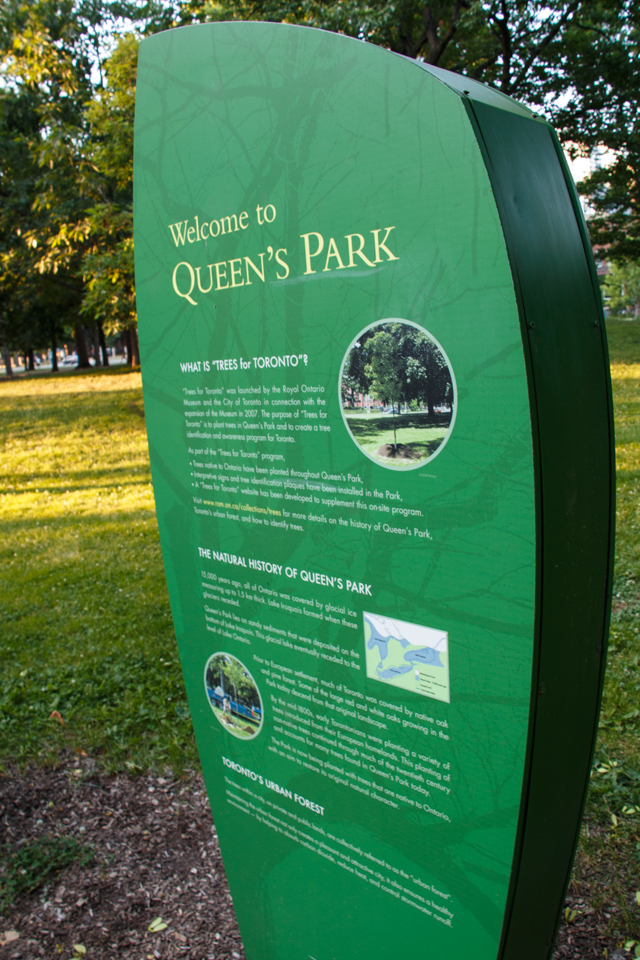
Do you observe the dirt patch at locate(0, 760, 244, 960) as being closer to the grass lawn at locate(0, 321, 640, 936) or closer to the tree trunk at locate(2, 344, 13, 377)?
the grass lawn at locate(0, 321, 640, 936)

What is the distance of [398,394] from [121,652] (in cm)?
419

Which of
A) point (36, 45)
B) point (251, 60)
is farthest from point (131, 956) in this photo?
point (36, 45)

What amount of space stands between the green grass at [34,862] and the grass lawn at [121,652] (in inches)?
22.4

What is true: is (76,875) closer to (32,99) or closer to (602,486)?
(602,486)

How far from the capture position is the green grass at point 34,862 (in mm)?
3147

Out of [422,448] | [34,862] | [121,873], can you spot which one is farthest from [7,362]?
[422,448]

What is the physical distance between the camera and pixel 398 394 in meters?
1.66

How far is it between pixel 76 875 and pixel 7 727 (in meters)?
1.38

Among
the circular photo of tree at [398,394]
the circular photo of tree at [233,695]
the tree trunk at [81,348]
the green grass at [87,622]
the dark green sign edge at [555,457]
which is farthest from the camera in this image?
the tree trunk at [81,348]

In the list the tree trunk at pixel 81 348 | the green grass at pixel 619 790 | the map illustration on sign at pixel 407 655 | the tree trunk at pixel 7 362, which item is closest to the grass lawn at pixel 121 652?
the green grass at pixel 619 790

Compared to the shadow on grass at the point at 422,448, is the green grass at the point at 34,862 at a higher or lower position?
lower

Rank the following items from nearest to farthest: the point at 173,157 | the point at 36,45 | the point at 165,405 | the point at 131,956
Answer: the point at 173,157, the point at 165,405, the point at 131,956, the point at 36,45

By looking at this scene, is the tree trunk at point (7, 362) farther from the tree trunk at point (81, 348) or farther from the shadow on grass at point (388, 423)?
the shadow on grass at point (388, 423)

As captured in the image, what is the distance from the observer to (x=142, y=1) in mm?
15039
